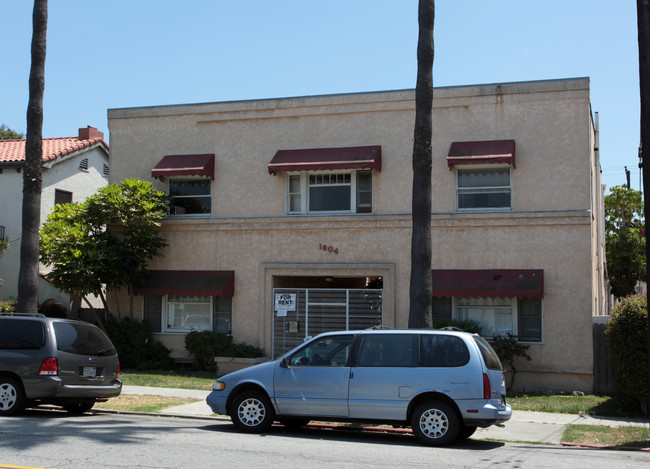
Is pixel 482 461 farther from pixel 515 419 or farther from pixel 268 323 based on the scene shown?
pixel 268 323

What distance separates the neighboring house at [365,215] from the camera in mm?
16969

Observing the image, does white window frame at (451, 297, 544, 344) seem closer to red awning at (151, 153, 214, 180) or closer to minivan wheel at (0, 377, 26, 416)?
red awning at (151, 153, 214, 180)

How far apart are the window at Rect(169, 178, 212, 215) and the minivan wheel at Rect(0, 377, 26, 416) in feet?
30.2

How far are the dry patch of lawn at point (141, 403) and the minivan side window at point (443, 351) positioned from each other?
5552 millimetres

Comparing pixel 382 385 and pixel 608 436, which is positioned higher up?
pixel 382 385

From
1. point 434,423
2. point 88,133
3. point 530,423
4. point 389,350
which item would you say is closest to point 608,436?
point 530,423

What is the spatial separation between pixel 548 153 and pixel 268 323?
8.57m

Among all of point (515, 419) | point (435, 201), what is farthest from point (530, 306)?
point (515, 419)

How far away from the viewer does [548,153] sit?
17266 millimetres

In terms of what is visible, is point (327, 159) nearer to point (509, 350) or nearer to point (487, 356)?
point (509, 350)

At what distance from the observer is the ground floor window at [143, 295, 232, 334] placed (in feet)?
65.1

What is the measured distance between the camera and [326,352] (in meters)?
10.7

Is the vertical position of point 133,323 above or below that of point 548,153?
below

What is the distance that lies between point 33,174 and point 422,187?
8424 mm
